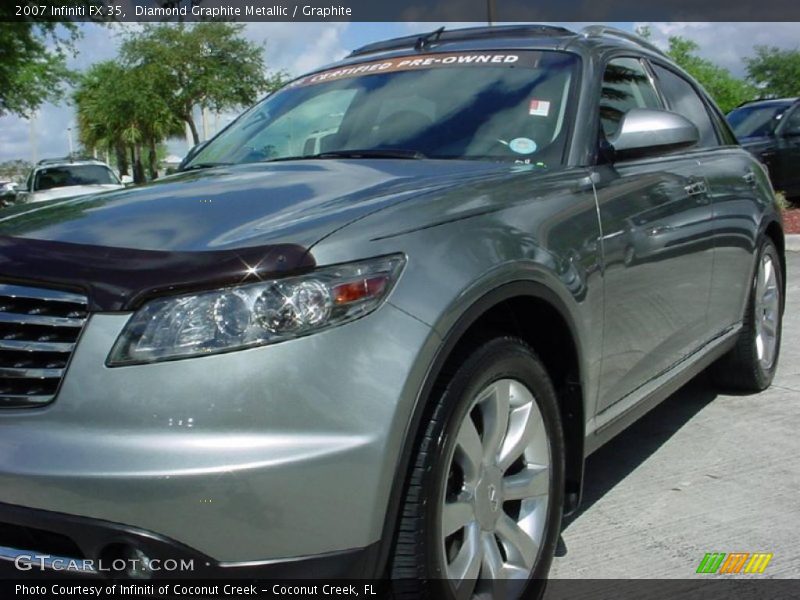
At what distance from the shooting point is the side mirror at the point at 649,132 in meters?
3.19

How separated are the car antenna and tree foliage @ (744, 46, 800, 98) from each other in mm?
48170

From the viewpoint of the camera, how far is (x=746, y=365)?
15.7ft

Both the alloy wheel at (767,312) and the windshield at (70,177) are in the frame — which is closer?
the alloy wheel at (767,312)

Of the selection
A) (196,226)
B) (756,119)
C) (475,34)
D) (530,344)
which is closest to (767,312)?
(475,34)

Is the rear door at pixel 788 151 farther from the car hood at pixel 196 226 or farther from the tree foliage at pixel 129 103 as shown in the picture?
the tree foliage at pixel 129 103

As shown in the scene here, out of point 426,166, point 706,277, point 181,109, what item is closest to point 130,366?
point 426,166

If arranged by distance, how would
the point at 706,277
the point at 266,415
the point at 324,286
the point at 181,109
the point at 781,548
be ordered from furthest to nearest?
the point at 181,109
the point at 706,277
the point at 781,548
the point at 324,286
the point at 266,415

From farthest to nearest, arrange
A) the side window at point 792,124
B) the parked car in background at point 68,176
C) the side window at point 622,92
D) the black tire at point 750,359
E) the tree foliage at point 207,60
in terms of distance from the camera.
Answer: the tree foliage at point 207,60, the parked car in background at point 68,176, the side window at point 792,124, the black tire at point 750,359, the side window at point 622,92

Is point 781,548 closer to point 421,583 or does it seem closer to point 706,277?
point 706,277

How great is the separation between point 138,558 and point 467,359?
908 millimetres

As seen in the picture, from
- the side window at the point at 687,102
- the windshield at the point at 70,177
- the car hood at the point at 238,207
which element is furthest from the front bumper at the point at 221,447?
the windshield at the point at 70,177

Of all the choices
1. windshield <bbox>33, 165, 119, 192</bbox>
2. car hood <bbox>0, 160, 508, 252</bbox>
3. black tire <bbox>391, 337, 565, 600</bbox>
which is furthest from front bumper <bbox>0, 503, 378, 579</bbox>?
windshield <bbox>33, 165, 119, 192</bbox>

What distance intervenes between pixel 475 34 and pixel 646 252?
1.28 metres

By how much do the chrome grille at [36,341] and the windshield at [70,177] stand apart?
1867 cm
